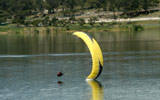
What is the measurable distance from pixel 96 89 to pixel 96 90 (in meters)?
0.38

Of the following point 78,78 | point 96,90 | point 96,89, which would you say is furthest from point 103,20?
point 96,90

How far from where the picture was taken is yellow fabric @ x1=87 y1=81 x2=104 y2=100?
31.0m

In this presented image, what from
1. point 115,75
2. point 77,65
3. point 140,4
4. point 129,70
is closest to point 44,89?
point 115,75

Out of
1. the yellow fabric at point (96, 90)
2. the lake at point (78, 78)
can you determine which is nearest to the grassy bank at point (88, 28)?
the lake at point (78, 78)

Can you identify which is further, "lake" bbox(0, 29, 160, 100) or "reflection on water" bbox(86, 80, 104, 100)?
"lake" bbox(0, 29, 160, 100)

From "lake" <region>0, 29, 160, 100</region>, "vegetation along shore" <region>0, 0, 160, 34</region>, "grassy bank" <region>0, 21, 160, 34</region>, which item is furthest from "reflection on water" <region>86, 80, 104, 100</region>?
"vegetation along shore" <region>0, 0, 160, 34</region>

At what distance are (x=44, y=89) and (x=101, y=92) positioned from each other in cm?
478

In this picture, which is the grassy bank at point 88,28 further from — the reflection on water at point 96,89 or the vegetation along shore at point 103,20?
the reflection on water at point 96,89

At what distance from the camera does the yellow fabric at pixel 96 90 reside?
3101 centimetres

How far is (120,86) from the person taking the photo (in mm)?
35188

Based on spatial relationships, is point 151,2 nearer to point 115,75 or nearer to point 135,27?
point 135,27

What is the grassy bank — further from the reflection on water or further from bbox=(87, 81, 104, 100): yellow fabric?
bbox=(87, 81, 104, 100): yellow fabric

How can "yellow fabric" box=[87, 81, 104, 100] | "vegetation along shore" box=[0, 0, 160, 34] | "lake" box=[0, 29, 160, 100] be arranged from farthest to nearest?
1. "vegetation along shore" box=[0, 0, 160, 34]
2. "lake" box=[0, 29, 160, 100]
3. "yellow fabric" box=[87, 81, 104, 100]

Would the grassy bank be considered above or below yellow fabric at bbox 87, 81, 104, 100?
below
